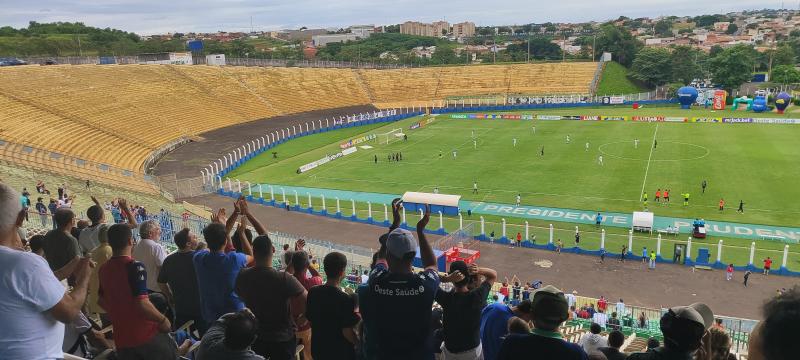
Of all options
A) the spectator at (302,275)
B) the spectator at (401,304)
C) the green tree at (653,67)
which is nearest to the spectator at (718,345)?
the spectator at (401,304)

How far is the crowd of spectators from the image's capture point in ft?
13.6

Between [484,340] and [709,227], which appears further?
[709,227]

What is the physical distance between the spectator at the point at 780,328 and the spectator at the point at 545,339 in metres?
1.27

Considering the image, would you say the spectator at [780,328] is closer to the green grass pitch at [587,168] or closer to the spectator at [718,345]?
the spectator at [718,345]

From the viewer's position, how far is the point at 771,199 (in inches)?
1422

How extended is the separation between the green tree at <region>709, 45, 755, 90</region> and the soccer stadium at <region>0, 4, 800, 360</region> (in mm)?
2804

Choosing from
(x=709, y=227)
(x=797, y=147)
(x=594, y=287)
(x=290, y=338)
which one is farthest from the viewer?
(x=797, y=147)

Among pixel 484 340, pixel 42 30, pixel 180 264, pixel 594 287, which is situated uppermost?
pixel 42 30

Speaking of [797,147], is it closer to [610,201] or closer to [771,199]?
[771,199]

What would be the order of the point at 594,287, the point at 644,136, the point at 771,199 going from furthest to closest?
1. the point at 644,136
2. the point at 771,199
3. the point at 594,287

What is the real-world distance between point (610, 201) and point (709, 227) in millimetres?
6116

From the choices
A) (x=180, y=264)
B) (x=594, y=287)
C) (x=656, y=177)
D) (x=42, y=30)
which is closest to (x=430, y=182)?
(x=656, y=177)

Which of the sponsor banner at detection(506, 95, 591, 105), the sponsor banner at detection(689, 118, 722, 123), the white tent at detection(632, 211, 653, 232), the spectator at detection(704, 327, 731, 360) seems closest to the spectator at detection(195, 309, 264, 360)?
the spectator at detection(704, 327, 731, 360)

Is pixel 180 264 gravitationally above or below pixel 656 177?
above
